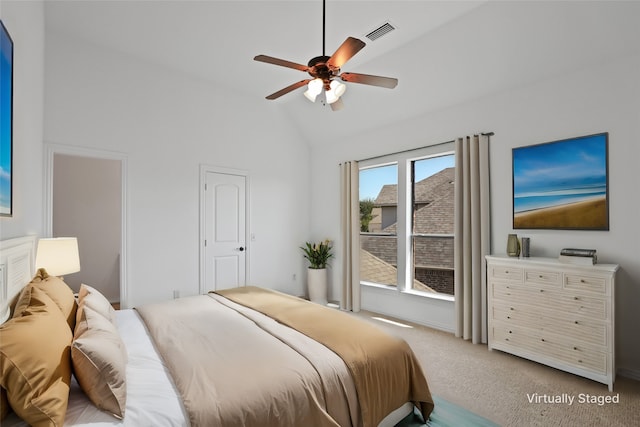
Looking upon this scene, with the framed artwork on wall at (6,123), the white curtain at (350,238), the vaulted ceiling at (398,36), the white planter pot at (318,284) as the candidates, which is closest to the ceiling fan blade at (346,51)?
the vaulted ceiling at (398,36)

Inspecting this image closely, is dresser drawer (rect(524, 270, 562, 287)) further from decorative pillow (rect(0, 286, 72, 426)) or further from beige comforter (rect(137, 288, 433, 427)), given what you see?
decorative pillow (rect(0, 286, 72, 426))

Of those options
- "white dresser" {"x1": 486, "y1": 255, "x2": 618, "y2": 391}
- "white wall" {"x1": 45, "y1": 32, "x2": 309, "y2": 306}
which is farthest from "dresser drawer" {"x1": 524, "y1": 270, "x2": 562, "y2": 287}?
"white wall" {"x1": 45, "y1": 32, "x2": 309, "y2": 306}

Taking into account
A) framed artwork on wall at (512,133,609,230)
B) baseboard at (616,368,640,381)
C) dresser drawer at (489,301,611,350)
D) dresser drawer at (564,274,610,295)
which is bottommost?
baseboard at (616,368,640,381)

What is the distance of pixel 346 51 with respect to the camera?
6.64 feet

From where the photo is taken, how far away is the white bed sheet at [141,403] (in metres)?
1.19

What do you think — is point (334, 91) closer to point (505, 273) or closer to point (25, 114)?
point (25, 114)

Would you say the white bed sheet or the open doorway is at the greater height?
the open doorway

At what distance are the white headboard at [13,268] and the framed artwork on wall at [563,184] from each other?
398 cm

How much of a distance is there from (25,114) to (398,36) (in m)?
3.31

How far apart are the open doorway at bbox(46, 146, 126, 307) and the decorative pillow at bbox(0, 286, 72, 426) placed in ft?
12.9

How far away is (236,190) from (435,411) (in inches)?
147

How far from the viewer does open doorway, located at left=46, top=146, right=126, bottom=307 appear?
4.69 m

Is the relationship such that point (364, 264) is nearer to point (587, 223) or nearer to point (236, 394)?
point (587, 223)

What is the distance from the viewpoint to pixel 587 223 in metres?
2.81
